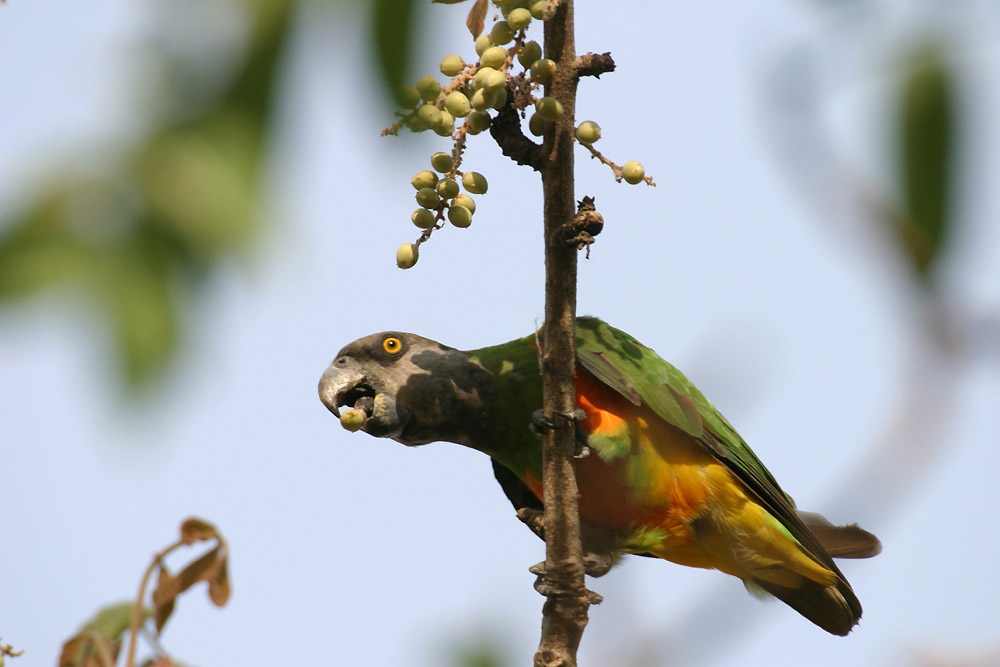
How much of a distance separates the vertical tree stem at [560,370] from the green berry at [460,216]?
0.28 meters

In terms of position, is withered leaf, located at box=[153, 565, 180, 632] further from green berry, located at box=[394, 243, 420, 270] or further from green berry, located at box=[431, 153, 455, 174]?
green berry, located at box=[431, 153, 455, 174]

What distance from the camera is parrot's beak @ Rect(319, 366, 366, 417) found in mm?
4383

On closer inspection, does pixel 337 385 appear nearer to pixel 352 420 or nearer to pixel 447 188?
pixel 352 420

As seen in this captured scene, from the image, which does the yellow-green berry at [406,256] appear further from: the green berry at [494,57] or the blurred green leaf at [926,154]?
the blurred green leaf at [926,154]

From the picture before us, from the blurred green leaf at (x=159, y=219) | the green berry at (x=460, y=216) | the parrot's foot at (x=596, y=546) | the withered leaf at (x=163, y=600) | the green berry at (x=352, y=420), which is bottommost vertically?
the withered leaf at (x=163, y=600)

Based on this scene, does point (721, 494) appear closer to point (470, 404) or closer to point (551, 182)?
point (470, 404)

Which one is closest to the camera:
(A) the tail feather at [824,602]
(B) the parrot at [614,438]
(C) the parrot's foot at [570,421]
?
(C) the parrot's foot at [570,421]

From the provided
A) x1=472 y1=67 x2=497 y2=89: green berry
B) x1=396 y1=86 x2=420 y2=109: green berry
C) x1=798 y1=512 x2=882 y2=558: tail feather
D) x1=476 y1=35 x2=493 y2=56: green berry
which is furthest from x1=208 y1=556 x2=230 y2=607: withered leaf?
x1=798 y1=512 x2=882 y2=558: tail feather

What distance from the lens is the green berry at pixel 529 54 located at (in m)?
2.49

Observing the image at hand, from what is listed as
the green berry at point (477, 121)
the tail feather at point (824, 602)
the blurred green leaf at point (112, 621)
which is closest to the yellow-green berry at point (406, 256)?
the green berry at point (477, 121)

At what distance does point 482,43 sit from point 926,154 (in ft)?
5.95

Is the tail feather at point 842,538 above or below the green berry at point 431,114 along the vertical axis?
below

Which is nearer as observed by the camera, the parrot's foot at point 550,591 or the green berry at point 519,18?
the green berry at point 519,18

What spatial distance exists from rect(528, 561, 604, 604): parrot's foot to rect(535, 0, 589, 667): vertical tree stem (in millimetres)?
11
